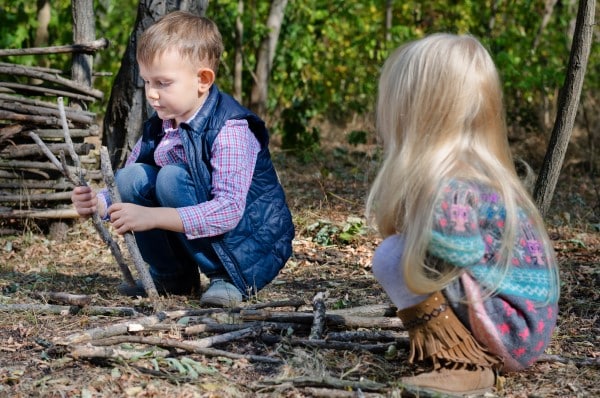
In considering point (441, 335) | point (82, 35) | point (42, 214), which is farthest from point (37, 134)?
point (441, 335)

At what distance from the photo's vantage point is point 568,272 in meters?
3.90

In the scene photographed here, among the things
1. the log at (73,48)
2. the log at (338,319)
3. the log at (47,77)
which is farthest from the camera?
the log at (73,48)

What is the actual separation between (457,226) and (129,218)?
139 centimetres

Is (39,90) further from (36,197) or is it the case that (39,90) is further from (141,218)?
(141,218)

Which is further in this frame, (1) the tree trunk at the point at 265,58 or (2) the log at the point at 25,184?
(1) the tree trunk at the point at 265,58

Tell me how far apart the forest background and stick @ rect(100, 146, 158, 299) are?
3.0 inches

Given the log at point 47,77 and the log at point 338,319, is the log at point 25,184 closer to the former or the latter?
the log at point 47,77

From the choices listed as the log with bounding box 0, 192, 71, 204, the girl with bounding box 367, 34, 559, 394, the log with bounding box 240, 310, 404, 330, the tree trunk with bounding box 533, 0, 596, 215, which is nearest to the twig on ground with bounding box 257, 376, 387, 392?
the girl with bounding box 367, 34, 559, 394

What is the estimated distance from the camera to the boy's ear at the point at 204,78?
3.34m

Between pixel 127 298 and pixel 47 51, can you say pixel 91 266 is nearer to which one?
pixel 127 298

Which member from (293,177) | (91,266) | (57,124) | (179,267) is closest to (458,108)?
(179,267)

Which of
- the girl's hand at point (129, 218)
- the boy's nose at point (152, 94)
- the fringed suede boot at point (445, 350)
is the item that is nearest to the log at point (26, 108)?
the boy's nose at point (152, 94)

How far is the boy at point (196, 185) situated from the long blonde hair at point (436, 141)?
1028 millimetres

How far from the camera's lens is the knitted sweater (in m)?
2.18
